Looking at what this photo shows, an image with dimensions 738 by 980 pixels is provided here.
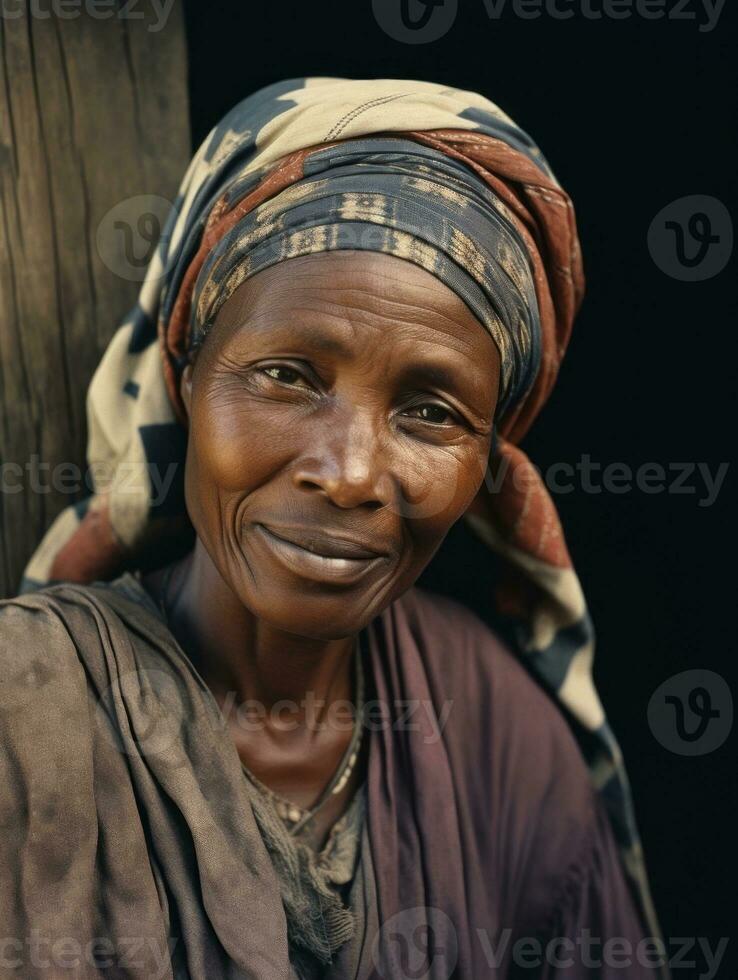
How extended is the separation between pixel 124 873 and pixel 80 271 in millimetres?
1128

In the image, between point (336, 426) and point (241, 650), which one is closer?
point (336, 426)

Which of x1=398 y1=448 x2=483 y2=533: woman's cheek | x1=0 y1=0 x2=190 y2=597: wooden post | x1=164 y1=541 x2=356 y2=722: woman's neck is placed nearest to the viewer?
x1=398 y1=448 x2=483 y2=533: woman's cheek

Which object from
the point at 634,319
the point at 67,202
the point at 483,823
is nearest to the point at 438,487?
the point at 483,823

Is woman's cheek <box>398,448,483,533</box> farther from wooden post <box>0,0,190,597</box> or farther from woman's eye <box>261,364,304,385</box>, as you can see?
wooden post <box>0,0,190,597</box>

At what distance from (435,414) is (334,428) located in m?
0.18

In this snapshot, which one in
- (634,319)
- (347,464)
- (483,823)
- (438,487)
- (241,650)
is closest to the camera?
(347,464)

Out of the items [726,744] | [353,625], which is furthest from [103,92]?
[726,744]

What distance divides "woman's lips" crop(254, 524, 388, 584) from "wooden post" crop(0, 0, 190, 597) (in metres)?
0.74

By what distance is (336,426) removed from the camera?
1.49 meters

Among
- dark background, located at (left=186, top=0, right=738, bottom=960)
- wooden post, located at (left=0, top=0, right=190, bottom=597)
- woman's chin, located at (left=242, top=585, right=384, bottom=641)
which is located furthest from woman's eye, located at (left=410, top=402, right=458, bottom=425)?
dark background, located at (left=186, top=0, right=738, bottom=960)

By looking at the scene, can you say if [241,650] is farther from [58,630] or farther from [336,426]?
[336,426]

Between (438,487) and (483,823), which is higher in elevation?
(438,487)

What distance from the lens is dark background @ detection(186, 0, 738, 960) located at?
8.46 ft

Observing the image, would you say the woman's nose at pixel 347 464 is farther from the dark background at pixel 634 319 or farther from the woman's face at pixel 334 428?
the dark background at pixel 634 319
